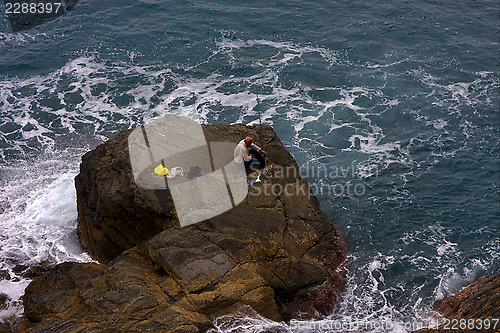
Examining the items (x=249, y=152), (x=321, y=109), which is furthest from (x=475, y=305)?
(x=321, y=109)

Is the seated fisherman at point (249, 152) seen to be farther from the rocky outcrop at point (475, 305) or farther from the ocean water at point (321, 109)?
the rocky outcrop at point (475, 305)

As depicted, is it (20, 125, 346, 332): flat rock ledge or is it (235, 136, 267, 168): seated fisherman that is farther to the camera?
(235, 136, 267, 168): seated fisherman

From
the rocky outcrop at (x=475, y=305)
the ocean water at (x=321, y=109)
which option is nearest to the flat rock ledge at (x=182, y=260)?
the ocean water at (x=321, y=109)

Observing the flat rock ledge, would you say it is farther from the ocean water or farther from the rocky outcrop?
the rocky outcrop

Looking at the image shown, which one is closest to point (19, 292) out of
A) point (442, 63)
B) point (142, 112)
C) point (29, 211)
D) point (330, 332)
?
point (29, 211)

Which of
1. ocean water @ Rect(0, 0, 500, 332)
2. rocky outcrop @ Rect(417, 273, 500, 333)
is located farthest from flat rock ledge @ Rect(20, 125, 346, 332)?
rocky outcrop @ Rect(417, 273, 500, 333)

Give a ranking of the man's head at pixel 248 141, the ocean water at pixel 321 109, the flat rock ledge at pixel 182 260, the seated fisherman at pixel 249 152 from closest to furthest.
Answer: the flat rock ledge at pixel 182 260 → the man's head at pixel 248 141 → the seated fisherman at pixel 249 152 → the ocean water at pixel 321 109
